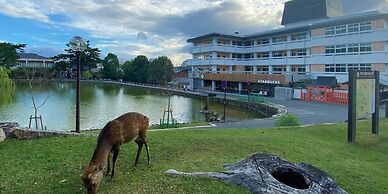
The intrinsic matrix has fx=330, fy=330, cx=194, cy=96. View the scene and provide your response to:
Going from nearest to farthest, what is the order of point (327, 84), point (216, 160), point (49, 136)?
point (216, 160) → point (49, 136) → point (327, 84)

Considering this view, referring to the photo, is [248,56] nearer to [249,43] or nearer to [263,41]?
[249,43]

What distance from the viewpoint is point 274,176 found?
7008mm

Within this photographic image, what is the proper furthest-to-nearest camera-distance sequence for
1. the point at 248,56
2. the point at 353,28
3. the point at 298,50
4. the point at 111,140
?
1. the point at 248,56
2. the point at 298,50
3. the point at 353,28
4. the point at 111,140

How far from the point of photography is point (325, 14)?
52469 millimetres

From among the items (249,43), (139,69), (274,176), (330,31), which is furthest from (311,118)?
(139,69)

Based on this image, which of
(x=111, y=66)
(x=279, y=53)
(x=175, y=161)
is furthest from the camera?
(x=111, y=66)

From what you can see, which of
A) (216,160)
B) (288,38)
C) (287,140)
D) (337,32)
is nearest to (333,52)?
(337,32)

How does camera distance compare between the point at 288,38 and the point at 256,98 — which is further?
the point at 288,38

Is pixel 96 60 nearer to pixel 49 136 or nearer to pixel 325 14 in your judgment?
pixel 325 14

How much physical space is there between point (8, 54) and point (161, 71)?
120ft

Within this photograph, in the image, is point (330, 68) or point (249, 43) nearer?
point (330, 68)

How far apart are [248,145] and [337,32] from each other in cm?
3831

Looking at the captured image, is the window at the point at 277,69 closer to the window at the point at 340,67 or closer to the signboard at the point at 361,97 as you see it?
the window at the point at 340,67

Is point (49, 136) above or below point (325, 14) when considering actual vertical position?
below
